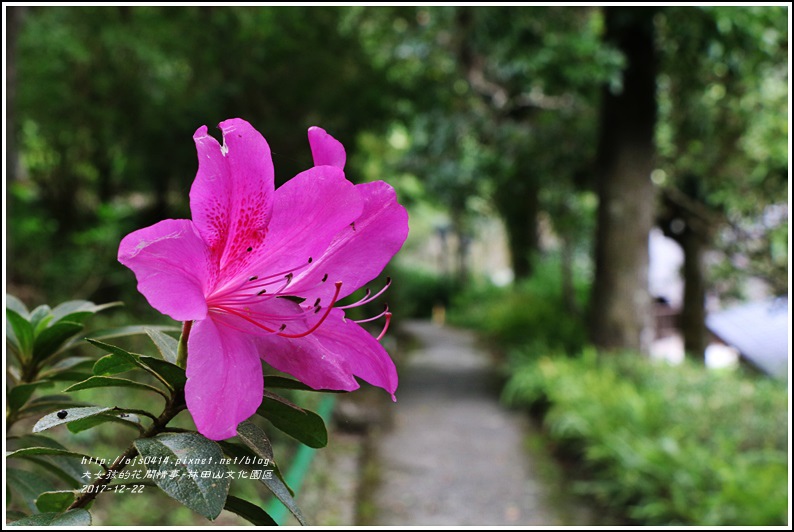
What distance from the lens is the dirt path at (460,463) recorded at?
3596 mm

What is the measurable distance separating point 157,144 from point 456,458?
2.58 m

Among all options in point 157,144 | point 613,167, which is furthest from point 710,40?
point 157,144

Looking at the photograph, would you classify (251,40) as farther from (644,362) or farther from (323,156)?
(323,156)

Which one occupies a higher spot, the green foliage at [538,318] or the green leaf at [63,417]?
the green leaf at [63,417]

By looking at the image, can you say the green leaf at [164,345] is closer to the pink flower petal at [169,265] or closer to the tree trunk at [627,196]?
the pink flower petal at [169,265]

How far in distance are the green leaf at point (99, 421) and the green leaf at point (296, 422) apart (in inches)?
2.5

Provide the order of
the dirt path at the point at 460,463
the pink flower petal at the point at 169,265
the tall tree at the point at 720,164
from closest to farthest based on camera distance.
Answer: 1. the pink flower petal at the point at 169,265
2. the dirt path at the point at 460,463
3. the tall tree at the point at 720,164

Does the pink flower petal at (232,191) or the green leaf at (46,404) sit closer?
the pink flower petal at (232,191)

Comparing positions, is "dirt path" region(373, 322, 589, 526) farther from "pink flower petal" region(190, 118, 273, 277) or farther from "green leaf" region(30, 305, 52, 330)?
"pink flower petal" region(190, 118, 273, 277)

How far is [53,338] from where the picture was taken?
19.4 inches

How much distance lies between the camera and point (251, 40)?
15.3ft

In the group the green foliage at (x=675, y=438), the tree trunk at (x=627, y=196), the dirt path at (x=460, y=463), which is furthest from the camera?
the tree trunk at (x=627, y=196)

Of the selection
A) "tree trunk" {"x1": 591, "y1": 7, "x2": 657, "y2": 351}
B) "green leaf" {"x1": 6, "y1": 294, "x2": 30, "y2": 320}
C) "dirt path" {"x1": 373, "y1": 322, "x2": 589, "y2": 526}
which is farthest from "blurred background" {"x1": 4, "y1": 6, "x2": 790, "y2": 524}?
"green leaf" {"x1": 6, "y1": 294, "x2": 30, "y2": 320}

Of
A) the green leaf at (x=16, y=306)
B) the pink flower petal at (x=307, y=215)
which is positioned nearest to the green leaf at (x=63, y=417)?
the pink flower petal at (x=307, y=215)
